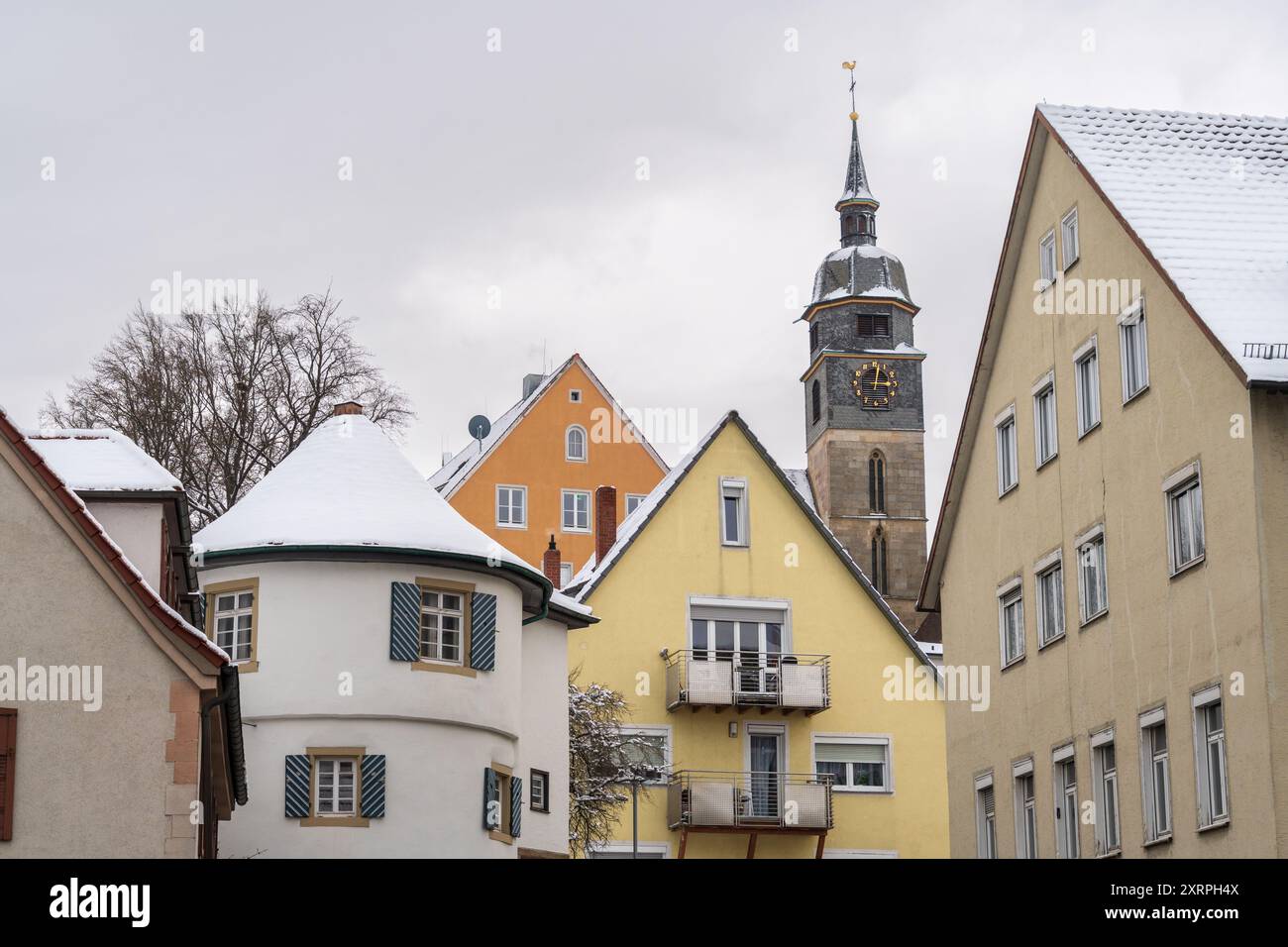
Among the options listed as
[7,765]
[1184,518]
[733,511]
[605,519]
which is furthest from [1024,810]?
[605,519]

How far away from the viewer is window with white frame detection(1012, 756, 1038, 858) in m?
32.6

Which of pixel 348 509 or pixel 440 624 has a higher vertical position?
pixel 348 509

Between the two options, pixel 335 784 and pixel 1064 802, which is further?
pixel 335 784

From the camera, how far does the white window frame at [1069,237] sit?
105 ft

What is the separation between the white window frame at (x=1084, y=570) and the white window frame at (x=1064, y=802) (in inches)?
79.9

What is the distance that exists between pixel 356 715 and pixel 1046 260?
13.2 metres

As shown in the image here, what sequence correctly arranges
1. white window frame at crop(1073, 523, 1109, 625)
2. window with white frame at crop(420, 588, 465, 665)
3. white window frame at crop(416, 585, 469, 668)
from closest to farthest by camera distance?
1. white window frame at crop(1073, 523, 1109, 625)
2. white window frame at crop(416, 585, 469, 668)
3. window with white frame at crop(420, 588, 465, 665)

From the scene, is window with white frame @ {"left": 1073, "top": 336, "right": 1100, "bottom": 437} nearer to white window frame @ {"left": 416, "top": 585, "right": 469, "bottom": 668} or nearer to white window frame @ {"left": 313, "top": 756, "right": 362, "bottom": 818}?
white window frame @ {"left": 416, "top": 585, "right": 469, "bottom": 668}

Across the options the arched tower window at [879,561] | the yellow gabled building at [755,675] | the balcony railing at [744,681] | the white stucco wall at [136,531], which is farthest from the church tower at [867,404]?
the white stucco wall at [136,531]

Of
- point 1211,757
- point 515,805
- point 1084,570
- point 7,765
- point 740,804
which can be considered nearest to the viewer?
point 7,765

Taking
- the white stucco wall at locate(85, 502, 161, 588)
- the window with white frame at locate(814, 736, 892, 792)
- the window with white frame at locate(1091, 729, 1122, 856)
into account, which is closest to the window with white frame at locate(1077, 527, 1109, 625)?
the window with white frame at locate(1091, 729, 1122, 856)

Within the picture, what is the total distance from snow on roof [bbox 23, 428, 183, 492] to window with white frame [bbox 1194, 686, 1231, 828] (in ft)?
43.2

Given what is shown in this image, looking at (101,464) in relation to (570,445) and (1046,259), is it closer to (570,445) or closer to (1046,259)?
(1046,259)

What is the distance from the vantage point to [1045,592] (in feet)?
107
